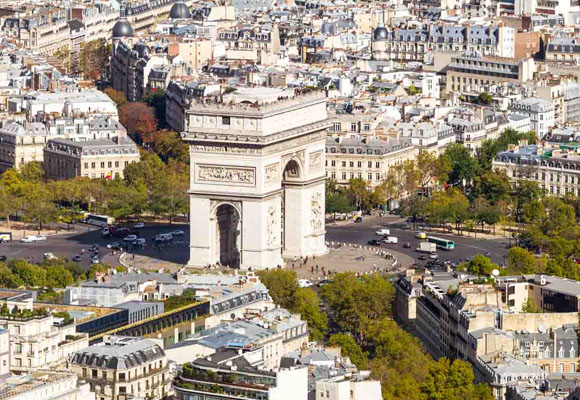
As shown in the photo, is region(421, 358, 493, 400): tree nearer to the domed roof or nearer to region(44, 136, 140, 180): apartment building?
region(44, 136, 140, 180): apartment building

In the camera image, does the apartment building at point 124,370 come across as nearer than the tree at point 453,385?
Yes

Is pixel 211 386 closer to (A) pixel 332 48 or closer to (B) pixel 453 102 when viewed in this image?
(B) pixel 453 102

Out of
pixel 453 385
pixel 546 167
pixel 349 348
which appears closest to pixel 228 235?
pixel 349 348

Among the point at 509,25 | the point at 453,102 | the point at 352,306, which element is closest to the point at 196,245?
the point at 352,306

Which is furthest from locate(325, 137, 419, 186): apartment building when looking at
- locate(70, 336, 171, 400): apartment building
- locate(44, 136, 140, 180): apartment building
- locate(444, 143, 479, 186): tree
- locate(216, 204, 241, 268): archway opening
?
locate(70, 336, 171, 400): apartment building

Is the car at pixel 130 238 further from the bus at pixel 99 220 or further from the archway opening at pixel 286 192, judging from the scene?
the archway opening at pixel 286 192

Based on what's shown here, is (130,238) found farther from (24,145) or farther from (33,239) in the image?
(24,145)

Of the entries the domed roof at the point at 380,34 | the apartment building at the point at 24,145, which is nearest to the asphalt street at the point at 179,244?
the apartment building at the point at 24,145
